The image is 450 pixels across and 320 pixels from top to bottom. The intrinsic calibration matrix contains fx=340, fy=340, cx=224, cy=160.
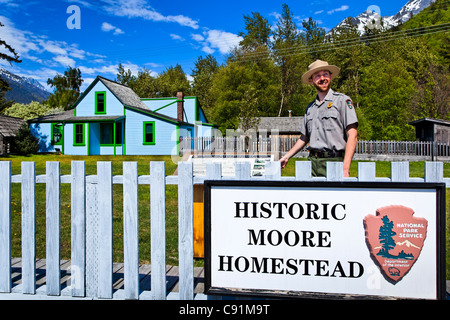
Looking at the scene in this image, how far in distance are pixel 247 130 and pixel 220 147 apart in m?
3.73

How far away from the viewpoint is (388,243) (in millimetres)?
2617

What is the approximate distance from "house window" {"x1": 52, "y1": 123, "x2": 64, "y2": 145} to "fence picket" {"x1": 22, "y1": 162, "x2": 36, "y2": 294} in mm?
30925

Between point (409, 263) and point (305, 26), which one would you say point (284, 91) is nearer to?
point (305, 26)

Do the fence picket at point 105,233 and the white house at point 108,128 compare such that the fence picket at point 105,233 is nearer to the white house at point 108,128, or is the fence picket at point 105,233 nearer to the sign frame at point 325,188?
the sign frame at point 325,188

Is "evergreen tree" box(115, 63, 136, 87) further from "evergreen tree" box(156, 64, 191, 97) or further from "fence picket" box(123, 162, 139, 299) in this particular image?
"fence picket" box(123, 162, 139, 299)

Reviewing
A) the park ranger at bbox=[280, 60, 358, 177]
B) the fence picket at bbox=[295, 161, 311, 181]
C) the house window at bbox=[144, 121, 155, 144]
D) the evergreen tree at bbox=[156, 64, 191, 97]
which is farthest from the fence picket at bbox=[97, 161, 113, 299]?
the evergreen tree at bbox=[156, 64, 191, 97]

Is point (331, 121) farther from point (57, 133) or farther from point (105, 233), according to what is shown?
point (57, 133)

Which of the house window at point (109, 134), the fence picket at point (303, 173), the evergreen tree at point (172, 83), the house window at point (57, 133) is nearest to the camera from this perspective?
the fence picket at point (303, 173)

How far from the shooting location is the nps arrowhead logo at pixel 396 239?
2586mm

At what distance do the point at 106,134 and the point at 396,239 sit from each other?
31328mm

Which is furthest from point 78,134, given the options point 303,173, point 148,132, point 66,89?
point 66,89

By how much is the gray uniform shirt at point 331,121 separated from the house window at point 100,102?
3049 centimetres

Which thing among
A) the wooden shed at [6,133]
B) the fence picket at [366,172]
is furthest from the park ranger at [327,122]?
the wooden shed at [6,133]

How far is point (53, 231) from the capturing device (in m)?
3.19
